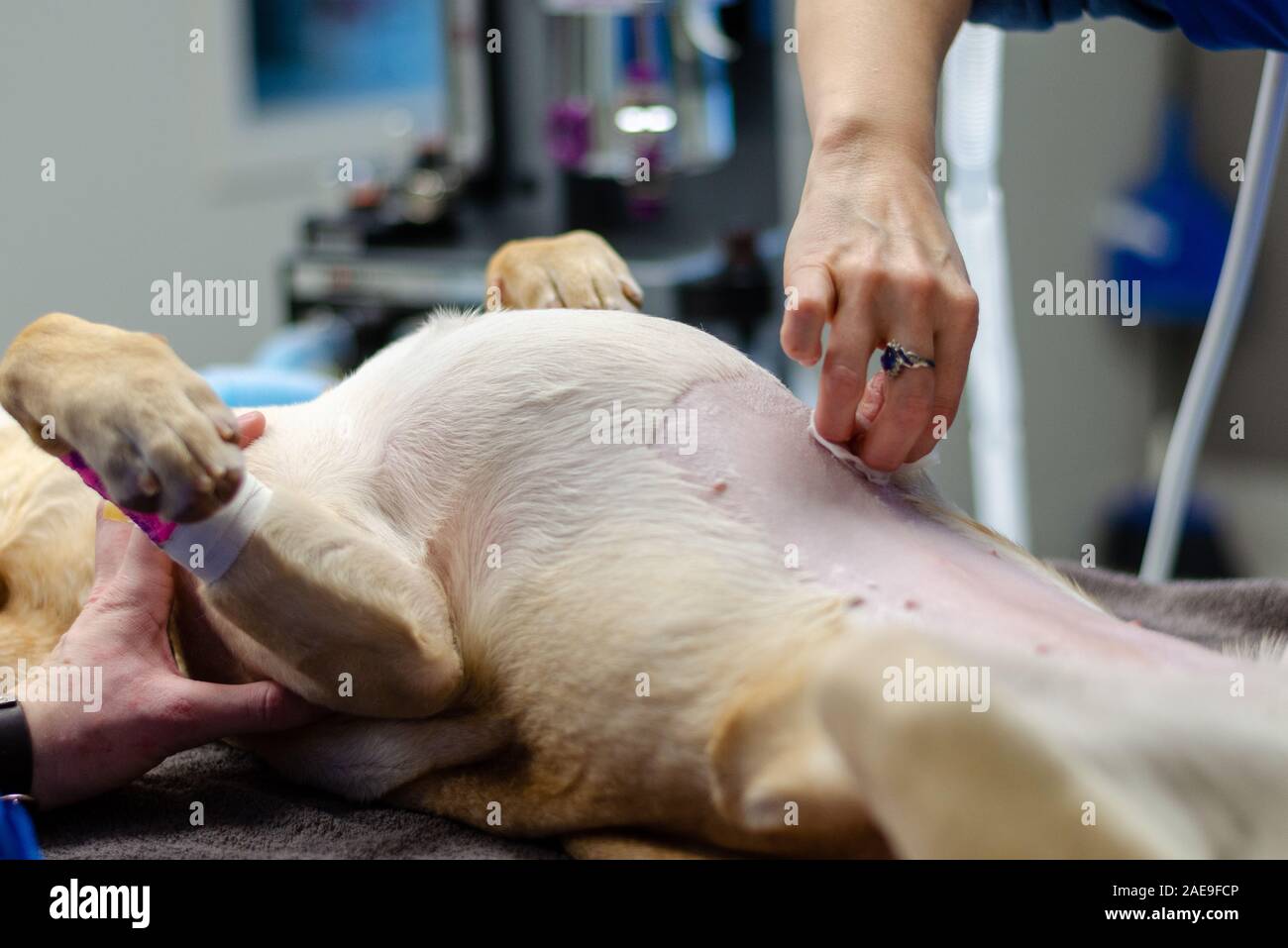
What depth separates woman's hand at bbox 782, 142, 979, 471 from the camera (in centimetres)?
96

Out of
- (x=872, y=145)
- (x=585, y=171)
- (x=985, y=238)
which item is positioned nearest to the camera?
(x=872, y=145)

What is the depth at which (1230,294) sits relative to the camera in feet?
Answer: 5.22

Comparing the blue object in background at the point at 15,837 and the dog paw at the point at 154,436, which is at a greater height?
the dog paw at the point at 154,436

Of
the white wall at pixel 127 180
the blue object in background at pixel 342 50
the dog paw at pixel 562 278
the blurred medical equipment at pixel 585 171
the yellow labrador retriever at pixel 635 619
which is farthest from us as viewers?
the blue object in background at pixel 342 50

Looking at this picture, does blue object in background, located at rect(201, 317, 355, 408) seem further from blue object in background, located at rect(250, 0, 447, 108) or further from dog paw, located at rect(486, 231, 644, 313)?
blue object in background, located at rect(250, 0, 447, 108)

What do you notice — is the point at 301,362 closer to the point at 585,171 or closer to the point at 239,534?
the point at 585,171

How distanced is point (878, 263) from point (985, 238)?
0.99 metres

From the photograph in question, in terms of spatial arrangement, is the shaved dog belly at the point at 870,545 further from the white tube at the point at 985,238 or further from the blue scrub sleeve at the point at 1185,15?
the white tube at the point at 985,238

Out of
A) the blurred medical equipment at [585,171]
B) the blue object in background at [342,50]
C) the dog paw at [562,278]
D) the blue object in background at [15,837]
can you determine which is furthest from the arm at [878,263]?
the blue object in background at [342,50]

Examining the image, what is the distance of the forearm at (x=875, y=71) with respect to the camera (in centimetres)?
106

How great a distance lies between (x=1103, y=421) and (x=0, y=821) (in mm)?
2847

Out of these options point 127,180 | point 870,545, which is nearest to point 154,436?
point 870,545
